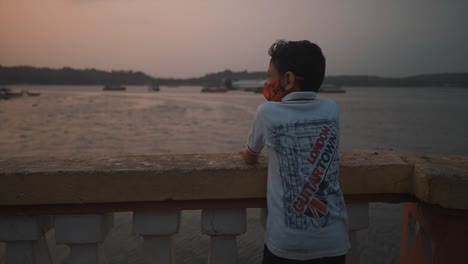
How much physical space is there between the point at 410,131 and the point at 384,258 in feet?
83.0

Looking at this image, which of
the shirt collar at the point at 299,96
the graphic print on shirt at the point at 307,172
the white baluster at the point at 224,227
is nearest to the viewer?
the graphic print on shirt at the point at 307,172

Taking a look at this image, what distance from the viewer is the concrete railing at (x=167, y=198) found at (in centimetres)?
179

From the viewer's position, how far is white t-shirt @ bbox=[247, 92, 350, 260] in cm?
171

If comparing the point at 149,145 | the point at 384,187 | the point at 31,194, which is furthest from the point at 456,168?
the point at 149,145

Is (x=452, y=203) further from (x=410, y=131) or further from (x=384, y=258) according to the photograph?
(x=410, y=131)

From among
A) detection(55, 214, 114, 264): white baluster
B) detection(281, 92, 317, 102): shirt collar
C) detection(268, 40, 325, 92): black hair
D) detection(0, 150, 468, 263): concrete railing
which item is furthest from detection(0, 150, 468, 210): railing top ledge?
detection(268, 40, 325, 92): black hair

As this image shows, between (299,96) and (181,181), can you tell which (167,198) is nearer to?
(181,181)

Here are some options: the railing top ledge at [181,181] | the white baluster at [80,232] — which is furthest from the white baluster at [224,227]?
the white baluster at [80,232]

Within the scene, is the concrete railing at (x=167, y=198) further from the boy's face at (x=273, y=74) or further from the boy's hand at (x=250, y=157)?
the boy's face at (x=273, y=74)

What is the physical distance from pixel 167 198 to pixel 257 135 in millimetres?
547

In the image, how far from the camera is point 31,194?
1.78 meters

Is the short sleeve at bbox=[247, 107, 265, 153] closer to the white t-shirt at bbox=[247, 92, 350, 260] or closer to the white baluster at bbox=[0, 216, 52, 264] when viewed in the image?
the white t-shirt at bbox=[247, 92, 350, 260]

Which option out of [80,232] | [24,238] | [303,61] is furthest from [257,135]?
[24,238]

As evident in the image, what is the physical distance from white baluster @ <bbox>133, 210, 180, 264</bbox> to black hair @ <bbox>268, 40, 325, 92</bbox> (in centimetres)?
92
